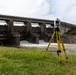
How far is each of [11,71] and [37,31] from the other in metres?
35.1

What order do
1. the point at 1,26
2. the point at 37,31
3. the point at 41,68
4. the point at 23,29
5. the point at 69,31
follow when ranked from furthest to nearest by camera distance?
the point at 69,31 → the point at 37,31 → the point at 23,29 → the point at 1,26 → the point at 41,68

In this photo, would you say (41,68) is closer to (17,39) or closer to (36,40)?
(17,39)

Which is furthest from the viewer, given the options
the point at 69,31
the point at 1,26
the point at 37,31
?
the point at 69,31

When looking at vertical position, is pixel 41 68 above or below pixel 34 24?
below

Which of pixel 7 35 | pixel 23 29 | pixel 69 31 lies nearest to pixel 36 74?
pixel 7 35

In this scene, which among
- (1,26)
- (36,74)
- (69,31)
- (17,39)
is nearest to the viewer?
(36,74)

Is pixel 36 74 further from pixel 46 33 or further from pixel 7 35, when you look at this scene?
pixel 46 33

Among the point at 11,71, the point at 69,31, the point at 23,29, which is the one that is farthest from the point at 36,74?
the point at 69,31

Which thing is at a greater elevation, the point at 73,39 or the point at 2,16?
the point at 2,16

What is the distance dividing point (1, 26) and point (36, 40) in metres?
5.71

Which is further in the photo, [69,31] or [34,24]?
[69,31]

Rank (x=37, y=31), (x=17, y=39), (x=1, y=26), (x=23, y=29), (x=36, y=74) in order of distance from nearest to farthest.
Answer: (x=36, y=74)
(x=17, y=39)
(x=1, y=26)
(x=23, y=29)
(x=37, y=31)

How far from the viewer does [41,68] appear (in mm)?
9164

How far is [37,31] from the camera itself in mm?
43312
